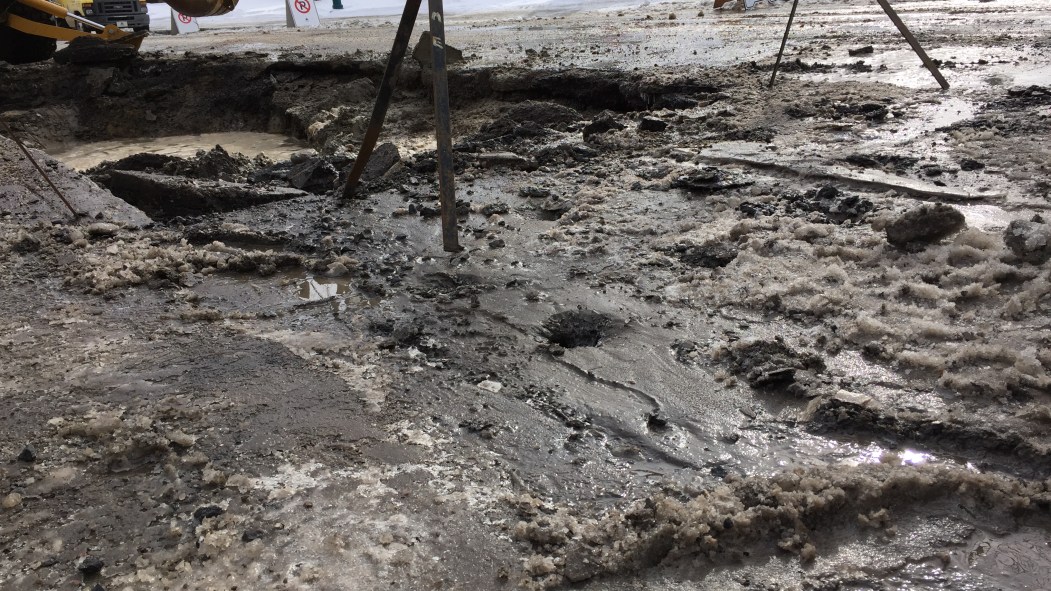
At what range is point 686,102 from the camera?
6297 mm

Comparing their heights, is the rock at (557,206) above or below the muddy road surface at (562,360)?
above

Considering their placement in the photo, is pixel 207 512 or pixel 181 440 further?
pixel 181 440

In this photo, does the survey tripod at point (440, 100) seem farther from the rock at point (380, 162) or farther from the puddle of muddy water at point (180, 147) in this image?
the puddle of muddy water at point (180, 147)

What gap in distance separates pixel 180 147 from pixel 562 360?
7932 millimetres

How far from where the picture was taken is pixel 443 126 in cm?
358

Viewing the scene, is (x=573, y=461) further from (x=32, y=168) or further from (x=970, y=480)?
(x=32, y=168)

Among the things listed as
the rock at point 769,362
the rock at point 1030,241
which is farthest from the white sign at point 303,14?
the rock at point 1030,241

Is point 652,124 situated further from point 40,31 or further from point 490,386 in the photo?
point 40,31

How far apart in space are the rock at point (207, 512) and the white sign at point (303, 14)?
16.7 meters

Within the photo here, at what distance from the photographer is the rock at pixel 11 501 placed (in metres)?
2.07

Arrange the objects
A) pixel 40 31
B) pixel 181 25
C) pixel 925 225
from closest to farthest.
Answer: pixel 925 225 → pixel 40 31 → pixel 181 25

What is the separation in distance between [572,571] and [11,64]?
1182 centimetres

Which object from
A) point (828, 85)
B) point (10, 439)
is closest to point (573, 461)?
point (10, 439)

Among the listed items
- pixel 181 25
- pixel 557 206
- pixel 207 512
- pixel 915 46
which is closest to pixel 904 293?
pixel 557 206
